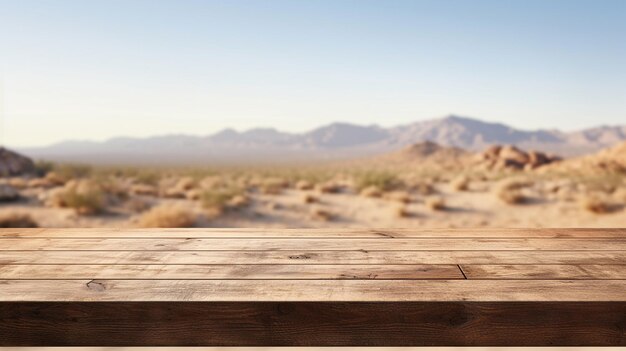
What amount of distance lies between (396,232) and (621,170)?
31742 mm

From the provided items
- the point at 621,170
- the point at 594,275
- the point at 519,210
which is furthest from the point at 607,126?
the point at 594,275

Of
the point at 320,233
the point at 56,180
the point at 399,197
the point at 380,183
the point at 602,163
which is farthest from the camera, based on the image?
the point at 602,163

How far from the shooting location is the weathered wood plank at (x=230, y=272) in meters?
1.85

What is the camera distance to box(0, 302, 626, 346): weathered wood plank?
1.56 m

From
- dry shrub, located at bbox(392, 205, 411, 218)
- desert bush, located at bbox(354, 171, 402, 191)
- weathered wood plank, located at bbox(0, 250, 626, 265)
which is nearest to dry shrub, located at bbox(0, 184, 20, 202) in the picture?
desert bush, located at bbox(354, 171, 402, 191)

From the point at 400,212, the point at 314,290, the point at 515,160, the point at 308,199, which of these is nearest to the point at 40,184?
the point at 308,199

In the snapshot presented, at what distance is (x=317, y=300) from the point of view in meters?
1.57

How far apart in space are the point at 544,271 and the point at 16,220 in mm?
10171

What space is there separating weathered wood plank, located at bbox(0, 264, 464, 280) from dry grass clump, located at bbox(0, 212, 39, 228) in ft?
27.6

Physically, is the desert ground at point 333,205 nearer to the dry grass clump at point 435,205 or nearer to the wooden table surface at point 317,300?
the dry grass clump at point 435,205

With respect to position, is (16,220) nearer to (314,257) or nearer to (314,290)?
(314,257)

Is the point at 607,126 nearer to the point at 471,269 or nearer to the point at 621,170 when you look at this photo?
the point at 621,170

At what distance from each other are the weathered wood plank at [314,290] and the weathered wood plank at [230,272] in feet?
0.21

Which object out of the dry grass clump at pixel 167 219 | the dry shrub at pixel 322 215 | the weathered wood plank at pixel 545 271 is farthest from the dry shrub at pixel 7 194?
the weathered wood plank at pixel 545 271
